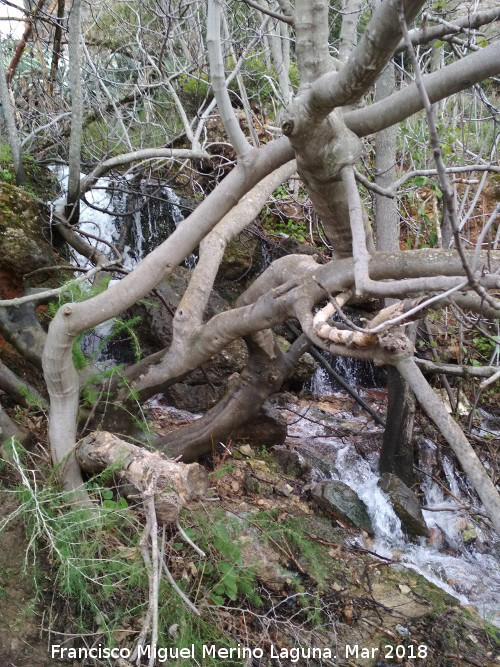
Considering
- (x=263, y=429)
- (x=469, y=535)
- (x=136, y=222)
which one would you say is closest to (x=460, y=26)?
(x=263, y=429)

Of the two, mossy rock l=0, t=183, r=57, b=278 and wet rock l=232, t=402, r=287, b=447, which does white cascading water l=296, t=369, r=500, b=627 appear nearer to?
wet rock l=232, t=402, r=287, b=447

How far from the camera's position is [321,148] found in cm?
222

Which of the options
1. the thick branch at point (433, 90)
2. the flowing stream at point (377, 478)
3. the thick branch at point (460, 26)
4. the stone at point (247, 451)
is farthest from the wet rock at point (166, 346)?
the thick branch at point (460, 26)

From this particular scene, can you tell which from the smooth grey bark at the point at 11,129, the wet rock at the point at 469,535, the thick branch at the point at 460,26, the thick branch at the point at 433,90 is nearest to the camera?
the thick branch at the point at 433,90

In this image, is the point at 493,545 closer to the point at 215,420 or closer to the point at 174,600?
the point at 215,420

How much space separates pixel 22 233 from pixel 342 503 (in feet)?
13.0

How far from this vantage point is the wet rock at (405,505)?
404 cm

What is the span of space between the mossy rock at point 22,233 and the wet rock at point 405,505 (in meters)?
3.91

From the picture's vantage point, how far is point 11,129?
504cm

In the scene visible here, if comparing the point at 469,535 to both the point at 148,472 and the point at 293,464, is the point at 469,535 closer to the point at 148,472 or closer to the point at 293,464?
the point at 293,464

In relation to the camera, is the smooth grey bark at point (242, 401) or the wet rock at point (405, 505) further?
the wet rock at point (405, 505)

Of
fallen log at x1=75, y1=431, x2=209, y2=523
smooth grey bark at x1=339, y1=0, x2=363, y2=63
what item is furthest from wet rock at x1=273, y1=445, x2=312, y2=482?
smooth grey bark at x1=339, y1=0, x2=363, y2=63

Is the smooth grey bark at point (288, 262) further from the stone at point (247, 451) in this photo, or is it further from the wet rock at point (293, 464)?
the wet rock at point (293, 464)

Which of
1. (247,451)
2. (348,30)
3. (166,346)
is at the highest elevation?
(348,30)
